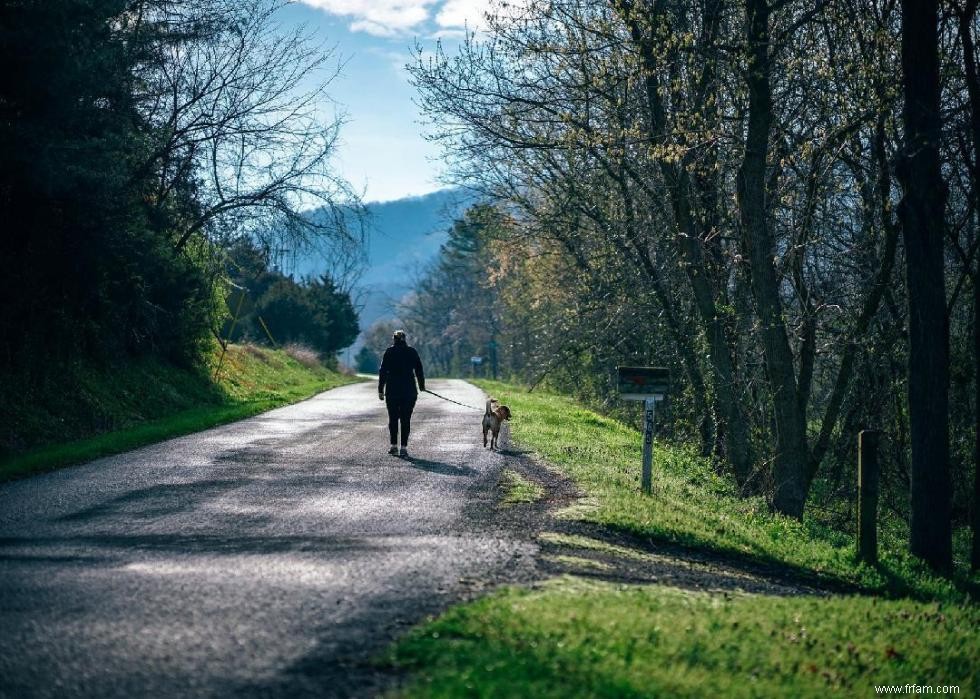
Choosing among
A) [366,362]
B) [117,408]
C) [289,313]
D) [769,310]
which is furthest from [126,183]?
[366,362]

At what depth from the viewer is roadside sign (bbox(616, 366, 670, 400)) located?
44.3 feet

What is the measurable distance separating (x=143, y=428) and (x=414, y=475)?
26.8ft

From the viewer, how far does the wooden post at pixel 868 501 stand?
37.0ft

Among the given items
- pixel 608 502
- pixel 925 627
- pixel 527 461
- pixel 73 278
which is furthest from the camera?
pixel 73 278

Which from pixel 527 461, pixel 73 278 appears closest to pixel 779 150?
pixel 527 461

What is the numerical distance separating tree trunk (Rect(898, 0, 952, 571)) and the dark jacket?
7.64m

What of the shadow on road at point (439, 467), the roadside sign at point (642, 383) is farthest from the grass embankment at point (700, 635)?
the shadow on road at point (439, 467)

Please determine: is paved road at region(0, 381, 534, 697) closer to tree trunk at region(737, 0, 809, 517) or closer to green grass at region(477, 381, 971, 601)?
green grass at region(477, 381, 971, 601)

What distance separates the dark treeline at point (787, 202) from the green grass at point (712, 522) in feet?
4.08

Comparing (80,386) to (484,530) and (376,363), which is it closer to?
(484,530)

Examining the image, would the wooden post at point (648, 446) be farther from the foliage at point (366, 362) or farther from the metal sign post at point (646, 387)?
the foliage at point (366, 362)

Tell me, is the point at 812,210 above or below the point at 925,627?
above

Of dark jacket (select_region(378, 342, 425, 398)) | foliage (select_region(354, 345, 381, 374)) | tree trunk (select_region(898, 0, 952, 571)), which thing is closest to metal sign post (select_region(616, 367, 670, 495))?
tree trunk (select_region(898, 0, 952, 571))

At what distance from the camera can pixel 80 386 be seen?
21141 millimetres
